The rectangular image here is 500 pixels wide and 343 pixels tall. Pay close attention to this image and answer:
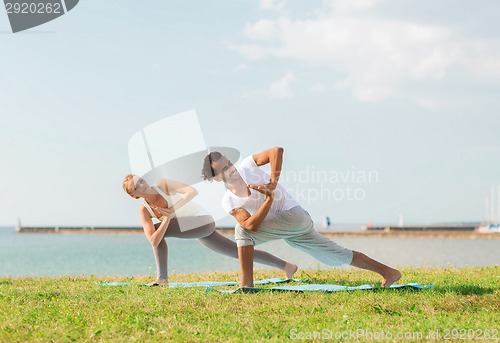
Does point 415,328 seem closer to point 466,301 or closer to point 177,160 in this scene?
point 466,301

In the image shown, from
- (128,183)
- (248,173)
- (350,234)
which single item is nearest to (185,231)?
(128,183)

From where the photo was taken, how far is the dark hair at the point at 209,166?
7160mm

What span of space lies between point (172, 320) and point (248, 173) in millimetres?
1932

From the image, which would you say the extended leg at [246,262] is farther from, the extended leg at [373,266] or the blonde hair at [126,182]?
the blonde hair at [126,182]

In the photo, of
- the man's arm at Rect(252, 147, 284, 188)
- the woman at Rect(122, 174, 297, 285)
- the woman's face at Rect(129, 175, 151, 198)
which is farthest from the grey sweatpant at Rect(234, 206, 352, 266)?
the woman's face at Rect(129, 175, 151, 198)

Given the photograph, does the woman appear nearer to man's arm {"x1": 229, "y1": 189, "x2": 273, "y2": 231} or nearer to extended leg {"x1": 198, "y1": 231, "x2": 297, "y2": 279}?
extended leg {"x1": 198, "y1": 231, "x2": 297, "y2": 279}

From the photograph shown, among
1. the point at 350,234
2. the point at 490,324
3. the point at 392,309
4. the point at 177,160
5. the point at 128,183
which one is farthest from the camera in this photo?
the point at 350,234

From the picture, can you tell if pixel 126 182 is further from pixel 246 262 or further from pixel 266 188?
pixel 266 188

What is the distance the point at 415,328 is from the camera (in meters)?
5.52

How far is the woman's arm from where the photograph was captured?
8.34 meters

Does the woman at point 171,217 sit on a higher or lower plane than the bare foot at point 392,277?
higher

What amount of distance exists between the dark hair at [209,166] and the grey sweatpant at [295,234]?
2.23 feet

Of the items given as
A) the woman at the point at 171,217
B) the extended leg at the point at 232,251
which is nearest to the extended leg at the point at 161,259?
the woman at the point at 171,217

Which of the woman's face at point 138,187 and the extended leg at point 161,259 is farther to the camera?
the extended leg at point 161,259
